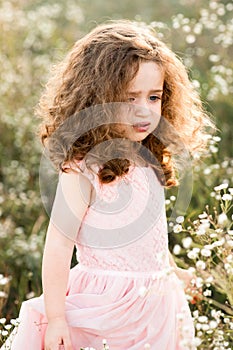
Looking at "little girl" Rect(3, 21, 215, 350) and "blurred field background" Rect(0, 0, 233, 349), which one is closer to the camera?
"little girl" Rect(3, 21, 215, 350)

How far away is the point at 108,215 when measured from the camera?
213 cm

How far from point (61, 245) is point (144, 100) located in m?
0.46

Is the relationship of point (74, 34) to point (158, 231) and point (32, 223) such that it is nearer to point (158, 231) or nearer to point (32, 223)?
point (32, 223)

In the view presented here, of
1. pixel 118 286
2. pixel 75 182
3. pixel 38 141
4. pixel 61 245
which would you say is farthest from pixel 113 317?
pixel 38 141

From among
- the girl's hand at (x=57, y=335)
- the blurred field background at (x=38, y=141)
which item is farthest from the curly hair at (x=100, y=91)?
the girl's hand at (x=57, y=335)

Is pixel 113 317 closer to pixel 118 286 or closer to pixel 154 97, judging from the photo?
pixel 118 286

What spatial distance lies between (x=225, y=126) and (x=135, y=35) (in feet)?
6.45

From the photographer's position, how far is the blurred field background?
2879 mm

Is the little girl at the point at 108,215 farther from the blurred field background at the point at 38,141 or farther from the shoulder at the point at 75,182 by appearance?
the blurred field background at the point at 38,141

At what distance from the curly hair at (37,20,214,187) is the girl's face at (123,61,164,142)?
19 millimetres

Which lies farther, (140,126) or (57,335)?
(140,126)

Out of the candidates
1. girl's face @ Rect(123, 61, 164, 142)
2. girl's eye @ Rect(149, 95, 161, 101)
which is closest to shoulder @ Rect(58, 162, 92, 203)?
girl's face @ Rect(123, 61, 164, 142)

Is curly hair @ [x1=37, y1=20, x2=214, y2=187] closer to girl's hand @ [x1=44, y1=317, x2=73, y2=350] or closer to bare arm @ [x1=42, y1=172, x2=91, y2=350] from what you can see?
bare arm @ [x1=42, y1=172, x2=91, y2=350]

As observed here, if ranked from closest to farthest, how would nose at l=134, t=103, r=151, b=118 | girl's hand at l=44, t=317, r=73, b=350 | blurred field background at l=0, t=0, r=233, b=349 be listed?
1. girl's hand at l=44, t=317, r=73, b=350
2. nose at l=134, t=103, r=151, b=118
3. blurred field background at l=0, t=0, r=233, b=349
